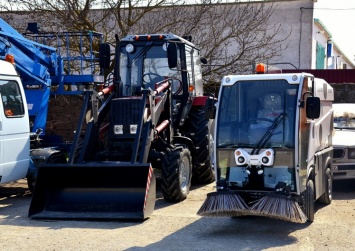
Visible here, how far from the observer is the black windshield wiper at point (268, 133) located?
344 inches

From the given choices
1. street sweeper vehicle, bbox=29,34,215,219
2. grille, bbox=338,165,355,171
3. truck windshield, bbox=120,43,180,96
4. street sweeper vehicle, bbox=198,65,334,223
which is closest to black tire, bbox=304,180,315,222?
street sweeper vehicle, bbox=198,65,334,223

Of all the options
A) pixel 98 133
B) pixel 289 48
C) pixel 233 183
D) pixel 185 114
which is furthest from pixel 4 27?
pixel 289 48

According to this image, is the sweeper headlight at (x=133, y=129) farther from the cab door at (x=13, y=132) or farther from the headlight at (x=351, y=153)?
the headlight at (x=351, y=153)

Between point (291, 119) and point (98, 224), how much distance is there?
3205 millimetres


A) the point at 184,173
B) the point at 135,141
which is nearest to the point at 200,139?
the point at 184,173

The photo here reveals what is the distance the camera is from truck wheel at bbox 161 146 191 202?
10570mm

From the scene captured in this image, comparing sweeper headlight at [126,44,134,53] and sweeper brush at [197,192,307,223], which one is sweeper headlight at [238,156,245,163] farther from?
sweeper headlight at [126,44,134,53]

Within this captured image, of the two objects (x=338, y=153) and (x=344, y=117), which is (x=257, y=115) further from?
(x=344, y=117)

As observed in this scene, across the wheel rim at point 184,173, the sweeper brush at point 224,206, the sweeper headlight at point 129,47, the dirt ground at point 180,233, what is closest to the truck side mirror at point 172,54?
the sweeper headlight at point 129,47

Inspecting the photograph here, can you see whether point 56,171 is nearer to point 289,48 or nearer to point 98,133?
point 98,133

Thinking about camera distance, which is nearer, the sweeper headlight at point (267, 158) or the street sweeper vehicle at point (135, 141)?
the sweeper headlight at point (267, 158)

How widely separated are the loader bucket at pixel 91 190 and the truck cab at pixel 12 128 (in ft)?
3.44

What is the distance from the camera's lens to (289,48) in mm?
27078

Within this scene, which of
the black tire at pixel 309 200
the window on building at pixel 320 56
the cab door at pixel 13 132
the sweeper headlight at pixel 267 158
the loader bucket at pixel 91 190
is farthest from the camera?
the window on building at pixel 320 56
